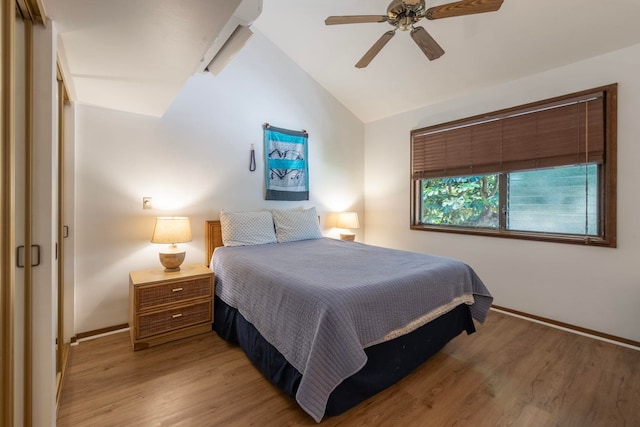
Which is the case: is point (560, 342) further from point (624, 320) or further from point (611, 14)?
point (611, 14)

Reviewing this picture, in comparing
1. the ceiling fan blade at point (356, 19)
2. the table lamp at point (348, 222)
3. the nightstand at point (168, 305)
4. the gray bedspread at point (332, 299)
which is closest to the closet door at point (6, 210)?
the gray bedspread at point (332, 299)

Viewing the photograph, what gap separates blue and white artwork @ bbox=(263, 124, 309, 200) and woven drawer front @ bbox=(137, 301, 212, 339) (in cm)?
150

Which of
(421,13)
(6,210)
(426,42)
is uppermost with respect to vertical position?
(421,13)

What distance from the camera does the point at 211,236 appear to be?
302cm

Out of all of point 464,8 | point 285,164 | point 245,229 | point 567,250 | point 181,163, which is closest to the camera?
point 464,8

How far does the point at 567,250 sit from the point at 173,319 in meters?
3.55

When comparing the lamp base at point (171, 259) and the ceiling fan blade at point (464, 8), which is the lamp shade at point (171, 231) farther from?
the ceiling fan blade at point (464, 8)

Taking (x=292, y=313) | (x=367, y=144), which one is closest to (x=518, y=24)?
(x=367, y=144)

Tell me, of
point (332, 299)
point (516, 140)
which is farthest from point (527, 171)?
point (332, 299)

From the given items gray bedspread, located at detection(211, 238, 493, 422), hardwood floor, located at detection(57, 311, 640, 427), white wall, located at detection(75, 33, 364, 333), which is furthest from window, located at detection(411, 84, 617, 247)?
white wall, located at detection(75, 33, 364, 333)

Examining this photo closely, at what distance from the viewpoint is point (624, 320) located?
2373 mm

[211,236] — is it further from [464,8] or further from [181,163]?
[464,8]

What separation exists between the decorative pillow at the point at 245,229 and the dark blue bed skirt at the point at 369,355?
0.74 m

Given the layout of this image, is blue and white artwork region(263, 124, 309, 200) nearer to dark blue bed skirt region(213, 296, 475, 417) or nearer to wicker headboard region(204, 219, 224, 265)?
wicker headboard region(204, 219, 224, 265)
